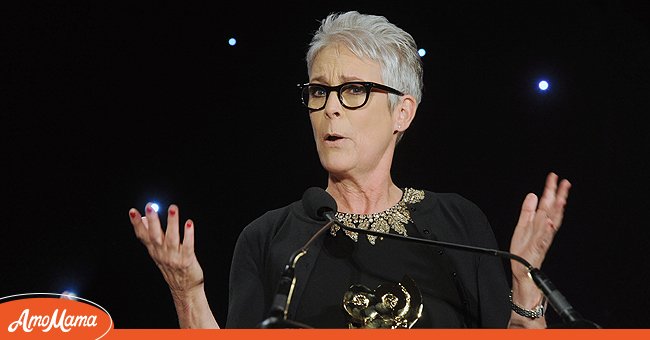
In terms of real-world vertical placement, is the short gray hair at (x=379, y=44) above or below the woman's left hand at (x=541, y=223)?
above

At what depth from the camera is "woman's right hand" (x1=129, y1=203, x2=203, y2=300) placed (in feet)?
5.15

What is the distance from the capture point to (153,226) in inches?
61.9

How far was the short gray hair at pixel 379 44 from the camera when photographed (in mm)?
2051

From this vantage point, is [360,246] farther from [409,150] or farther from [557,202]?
[409,150]

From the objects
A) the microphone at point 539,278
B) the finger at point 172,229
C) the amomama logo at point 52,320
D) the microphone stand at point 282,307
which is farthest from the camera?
the finger at point 172,229

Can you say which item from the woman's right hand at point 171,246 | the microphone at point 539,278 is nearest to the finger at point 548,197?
the microphone at point 539,278

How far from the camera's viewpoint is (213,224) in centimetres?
289

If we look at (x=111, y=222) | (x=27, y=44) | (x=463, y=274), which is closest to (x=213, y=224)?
(x=111, y=222)

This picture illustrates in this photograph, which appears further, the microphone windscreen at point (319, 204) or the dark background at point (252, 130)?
the dark background at point (252, 130)

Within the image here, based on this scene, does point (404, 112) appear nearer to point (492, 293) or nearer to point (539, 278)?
point (492, 293)

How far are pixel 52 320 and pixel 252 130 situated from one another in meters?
1.48

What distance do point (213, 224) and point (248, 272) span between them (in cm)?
89

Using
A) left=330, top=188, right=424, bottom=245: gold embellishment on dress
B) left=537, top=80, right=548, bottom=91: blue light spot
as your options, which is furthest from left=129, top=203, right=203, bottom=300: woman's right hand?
left=537, top=80, right=548, bottom=91: blue light spot

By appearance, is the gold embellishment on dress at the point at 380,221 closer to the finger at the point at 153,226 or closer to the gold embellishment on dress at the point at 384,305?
the gold embellishment on dress at the point at 384,305
